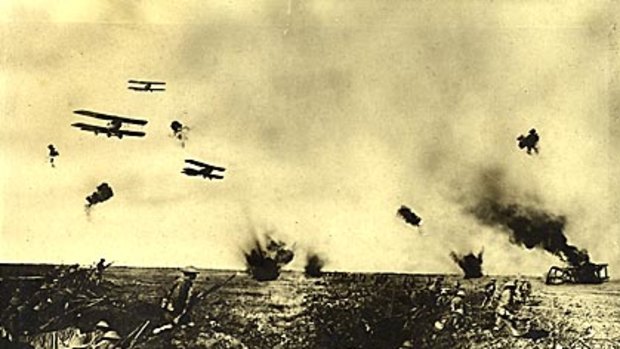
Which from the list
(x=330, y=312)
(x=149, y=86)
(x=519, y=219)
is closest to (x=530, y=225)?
(x=519, y=219)

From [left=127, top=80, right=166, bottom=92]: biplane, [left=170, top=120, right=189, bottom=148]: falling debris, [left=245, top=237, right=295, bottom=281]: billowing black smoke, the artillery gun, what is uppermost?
[left=127, top=80, right=166, bottom=92]: biplane

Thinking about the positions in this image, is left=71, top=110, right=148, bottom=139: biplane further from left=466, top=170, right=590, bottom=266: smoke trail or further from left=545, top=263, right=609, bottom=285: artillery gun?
left=545, top=263, right=609, bottom=285: artillery gun

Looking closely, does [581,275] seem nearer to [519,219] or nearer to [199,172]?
[519,219]

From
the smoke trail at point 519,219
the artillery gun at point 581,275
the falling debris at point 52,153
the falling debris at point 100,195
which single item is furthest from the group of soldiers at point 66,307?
the artillery gun at point 581,275

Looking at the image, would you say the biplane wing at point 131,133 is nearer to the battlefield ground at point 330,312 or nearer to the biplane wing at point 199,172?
the biplane wing at point 199,172

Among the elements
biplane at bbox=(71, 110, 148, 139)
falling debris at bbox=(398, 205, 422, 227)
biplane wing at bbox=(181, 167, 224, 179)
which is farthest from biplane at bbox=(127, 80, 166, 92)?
falling debris at bbox=(398, 205, 422, 227)
